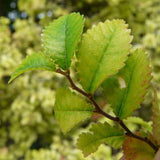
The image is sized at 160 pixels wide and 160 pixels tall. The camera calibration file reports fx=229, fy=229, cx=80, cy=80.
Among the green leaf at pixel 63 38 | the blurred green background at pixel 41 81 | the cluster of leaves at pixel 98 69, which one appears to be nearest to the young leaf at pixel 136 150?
the cluster of leaves at pixel 98 69

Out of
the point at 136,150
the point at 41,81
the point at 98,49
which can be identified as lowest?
the point at 136,150

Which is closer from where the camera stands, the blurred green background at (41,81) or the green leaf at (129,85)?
the green leaf at (129,85)

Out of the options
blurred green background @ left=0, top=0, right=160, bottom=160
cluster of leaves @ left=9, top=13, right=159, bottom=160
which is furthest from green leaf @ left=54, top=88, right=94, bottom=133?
blurred green background @ left=0, top=0, right=160, bottom=160

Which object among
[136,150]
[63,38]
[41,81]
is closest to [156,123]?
[136,150]

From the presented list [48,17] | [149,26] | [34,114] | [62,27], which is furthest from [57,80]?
[62,27]

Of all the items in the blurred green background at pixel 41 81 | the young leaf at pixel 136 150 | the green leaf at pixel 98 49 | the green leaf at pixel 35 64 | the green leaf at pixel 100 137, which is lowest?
the young leaf at pixel 136 150

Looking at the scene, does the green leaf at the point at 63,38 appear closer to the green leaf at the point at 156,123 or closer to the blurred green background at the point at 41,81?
the green leaf at the point at 156,123

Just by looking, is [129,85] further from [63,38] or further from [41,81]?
[41,81]
